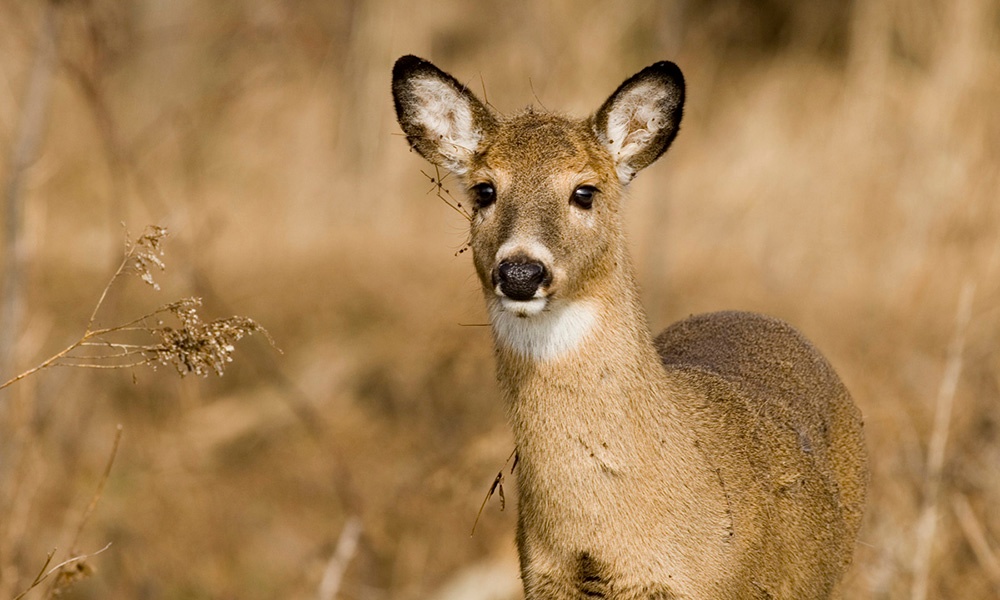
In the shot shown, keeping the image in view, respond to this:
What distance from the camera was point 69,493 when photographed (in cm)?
1017

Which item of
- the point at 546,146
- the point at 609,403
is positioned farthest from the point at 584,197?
the point at 609,403

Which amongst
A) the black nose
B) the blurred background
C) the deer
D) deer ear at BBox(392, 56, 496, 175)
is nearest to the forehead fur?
the deer

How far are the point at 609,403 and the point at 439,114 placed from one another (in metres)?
1.53

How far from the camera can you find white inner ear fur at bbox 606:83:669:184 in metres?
5.43

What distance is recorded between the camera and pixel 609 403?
487 cm

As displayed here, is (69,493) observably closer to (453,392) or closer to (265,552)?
(265,552)

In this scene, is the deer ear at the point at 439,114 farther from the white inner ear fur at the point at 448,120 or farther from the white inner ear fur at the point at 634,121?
the white inner ear fur at the point at 634,121

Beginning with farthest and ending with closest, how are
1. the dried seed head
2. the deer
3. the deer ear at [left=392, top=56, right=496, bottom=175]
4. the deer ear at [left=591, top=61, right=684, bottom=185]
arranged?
the deer ear at [left=392, top=56, right=496, bottom=175] < the deer ear at [left=591, top=61, right=684, bottom=185] < the deer < the dried seed head

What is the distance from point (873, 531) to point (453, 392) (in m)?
3.17

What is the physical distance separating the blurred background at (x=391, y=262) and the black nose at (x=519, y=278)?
5.60 ft

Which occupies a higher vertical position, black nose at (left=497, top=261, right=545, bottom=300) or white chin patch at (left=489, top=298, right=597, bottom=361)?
black nose at (left=497, top=261, right=545, bottom=300)

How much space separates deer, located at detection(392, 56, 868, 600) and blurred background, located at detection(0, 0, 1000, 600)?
1237 millimetres

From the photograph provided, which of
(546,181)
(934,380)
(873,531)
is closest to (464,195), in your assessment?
(546,181)

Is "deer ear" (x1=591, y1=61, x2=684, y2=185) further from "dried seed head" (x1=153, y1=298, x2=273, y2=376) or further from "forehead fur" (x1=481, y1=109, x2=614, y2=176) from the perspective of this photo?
"dried seed head" (x1=153, y1=298, x2=273, y2=376)
